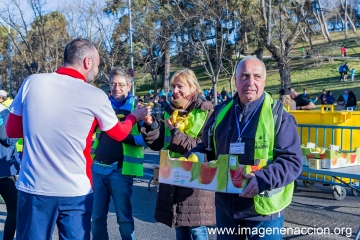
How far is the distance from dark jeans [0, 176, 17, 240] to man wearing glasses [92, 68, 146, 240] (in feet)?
3.47

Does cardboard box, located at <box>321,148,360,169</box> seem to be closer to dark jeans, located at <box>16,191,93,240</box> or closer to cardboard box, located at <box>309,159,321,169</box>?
cardboard box, located at <box>309,159,321,169</box>

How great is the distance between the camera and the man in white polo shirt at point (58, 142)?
2.68 metres

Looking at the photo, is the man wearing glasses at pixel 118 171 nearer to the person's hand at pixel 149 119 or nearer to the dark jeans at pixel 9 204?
the person's hand at pixel 149 119

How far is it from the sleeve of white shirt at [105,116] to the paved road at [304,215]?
272 cm

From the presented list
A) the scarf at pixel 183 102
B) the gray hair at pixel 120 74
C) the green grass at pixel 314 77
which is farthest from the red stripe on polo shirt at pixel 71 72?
the green grass at pixel 314 77

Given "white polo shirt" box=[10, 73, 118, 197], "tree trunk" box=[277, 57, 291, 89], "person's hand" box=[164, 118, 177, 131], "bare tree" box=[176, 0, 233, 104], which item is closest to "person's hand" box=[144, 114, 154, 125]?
"person's hand" box=[164, 118, 177, 131]

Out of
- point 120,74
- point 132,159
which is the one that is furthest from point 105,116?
point 120,74

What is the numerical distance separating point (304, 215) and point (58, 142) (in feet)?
14.4

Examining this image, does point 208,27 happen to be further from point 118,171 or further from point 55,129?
point 55,129

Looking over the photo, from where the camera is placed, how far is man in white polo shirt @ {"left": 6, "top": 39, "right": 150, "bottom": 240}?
2680 mm

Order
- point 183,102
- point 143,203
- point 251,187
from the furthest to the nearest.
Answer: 1. point 143,203
2. point 183,102
3. point 251,187

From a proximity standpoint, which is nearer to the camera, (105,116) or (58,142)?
(58,142)

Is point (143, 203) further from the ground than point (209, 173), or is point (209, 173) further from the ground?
point (209, 173)

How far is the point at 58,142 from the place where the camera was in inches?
106
